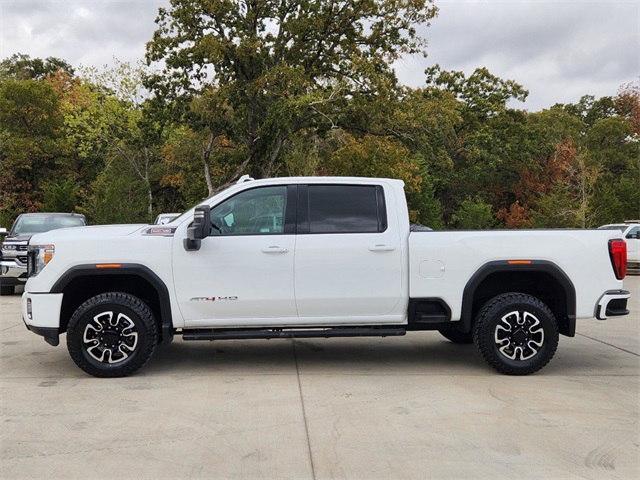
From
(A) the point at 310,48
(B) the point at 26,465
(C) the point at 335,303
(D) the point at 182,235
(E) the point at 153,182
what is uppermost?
(A) the point at 310,48

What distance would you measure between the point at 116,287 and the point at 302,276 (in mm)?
2028

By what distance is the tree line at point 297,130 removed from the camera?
27984 millimetres

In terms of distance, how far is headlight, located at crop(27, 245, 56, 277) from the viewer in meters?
6.39

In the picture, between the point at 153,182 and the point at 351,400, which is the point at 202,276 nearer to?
the point at 351,400

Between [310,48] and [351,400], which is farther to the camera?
[310,48]

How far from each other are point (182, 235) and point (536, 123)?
4824cm

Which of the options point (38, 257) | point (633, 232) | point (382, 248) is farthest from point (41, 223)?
point (633, 232)

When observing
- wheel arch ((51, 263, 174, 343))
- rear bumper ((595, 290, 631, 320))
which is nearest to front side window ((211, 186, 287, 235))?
wheel arch ((51, 263, 174, 343))

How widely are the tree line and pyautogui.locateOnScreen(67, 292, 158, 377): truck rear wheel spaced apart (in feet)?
66.0

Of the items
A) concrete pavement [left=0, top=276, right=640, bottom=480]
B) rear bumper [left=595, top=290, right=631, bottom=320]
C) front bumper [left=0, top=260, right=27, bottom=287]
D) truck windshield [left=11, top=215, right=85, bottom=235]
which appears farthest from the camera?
truck windshield [left=11, top=215, right=85, bottom=235]

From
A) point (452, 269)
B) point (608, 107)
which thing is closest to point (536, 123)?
point (608, 107)

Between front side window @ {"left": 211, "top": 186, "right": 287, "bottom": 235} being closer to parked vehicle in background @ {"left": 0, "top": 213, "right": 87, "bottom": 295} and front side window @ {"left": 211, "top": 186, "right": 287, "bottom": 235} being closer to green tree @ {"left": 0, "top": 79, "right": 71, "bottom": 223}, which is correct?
parked vehicle in background @ {"left": 0, "top": 213, "right": 87, "bottom": 295}

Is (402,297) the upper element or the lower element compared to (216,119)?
lower

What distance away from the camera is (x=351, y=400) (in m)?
5.62
